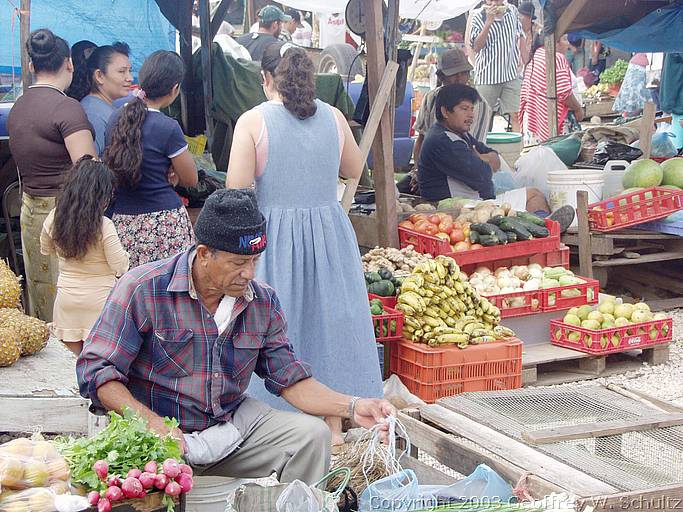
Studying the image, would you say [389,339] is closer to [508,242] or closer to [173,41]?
[508,242]

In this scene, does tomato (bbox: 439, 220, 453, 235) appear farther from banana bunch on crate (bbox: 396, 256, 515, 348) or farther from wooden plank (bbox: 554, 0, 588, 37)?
wooden plank (bbox: 554, 0, 588, 37)

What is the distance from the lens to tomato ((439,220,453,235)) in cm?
697

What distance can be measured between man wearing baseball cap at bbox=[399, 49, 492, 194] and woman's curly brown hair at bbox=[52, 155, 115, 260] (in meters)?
4.58

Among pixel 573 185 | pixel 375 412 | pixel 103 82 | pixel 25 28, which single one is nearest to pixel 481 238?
pixel 573 185

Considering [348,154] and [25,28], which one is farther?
[25,28]

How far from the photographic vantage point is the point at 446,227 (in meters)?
6.98

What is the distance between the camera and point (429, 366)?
221 inches

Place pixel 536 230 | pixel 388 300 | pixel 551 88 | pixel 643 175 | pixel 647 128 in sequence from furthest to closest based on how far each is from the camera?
1. pixel 551 88
2. pixel 647 128
3. pixel 643 175
4. pixel 536 230
5. pixel 388 300

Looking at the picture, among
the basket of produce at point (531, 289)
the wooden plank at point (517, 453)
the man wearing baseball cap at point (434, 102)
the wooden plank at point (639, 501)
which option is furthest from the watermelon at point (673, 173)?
the wooden plank at point (639, 501)

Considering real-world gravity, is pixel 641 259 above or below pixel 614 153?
below

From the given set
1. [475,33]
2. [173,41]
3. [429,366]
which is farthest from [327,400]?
[475,33]

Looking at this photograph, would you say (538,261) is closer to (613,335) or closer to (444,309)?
(613,335)

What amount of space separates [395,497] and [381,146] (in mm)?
3865

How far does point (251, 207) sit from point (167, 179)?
254cm
